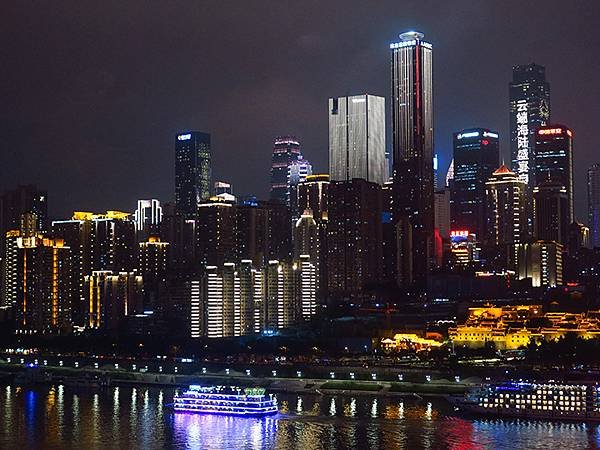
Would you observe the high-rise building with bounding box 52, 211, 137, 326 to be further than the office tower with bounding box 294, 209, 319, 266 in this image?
No

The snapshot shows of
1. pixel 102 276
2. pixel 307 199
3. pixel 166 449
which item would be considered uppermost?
pixel 307 199

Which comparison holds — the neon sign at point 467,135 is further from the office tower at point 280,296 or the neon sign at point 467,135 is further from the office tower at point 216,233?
the office tower at point 280,296

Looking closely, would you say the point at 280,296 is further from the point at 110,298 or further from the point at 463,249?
the point at 463,249

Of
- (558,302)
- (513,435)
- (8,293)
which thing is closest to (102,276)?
(8,293)

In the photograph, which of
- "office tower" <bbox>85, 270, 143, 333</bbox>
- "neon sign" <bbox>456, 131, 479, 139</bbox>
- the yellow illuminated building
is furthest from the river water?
"neon sign" <bbox>456, 131, 479, 139</bbox>

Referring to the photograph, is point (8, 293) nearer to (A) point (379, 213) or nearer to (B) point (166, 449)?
(A) point (379, 213)

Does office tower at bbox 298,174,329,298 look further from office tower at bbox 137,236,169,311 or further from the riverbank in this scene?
the riverbank
